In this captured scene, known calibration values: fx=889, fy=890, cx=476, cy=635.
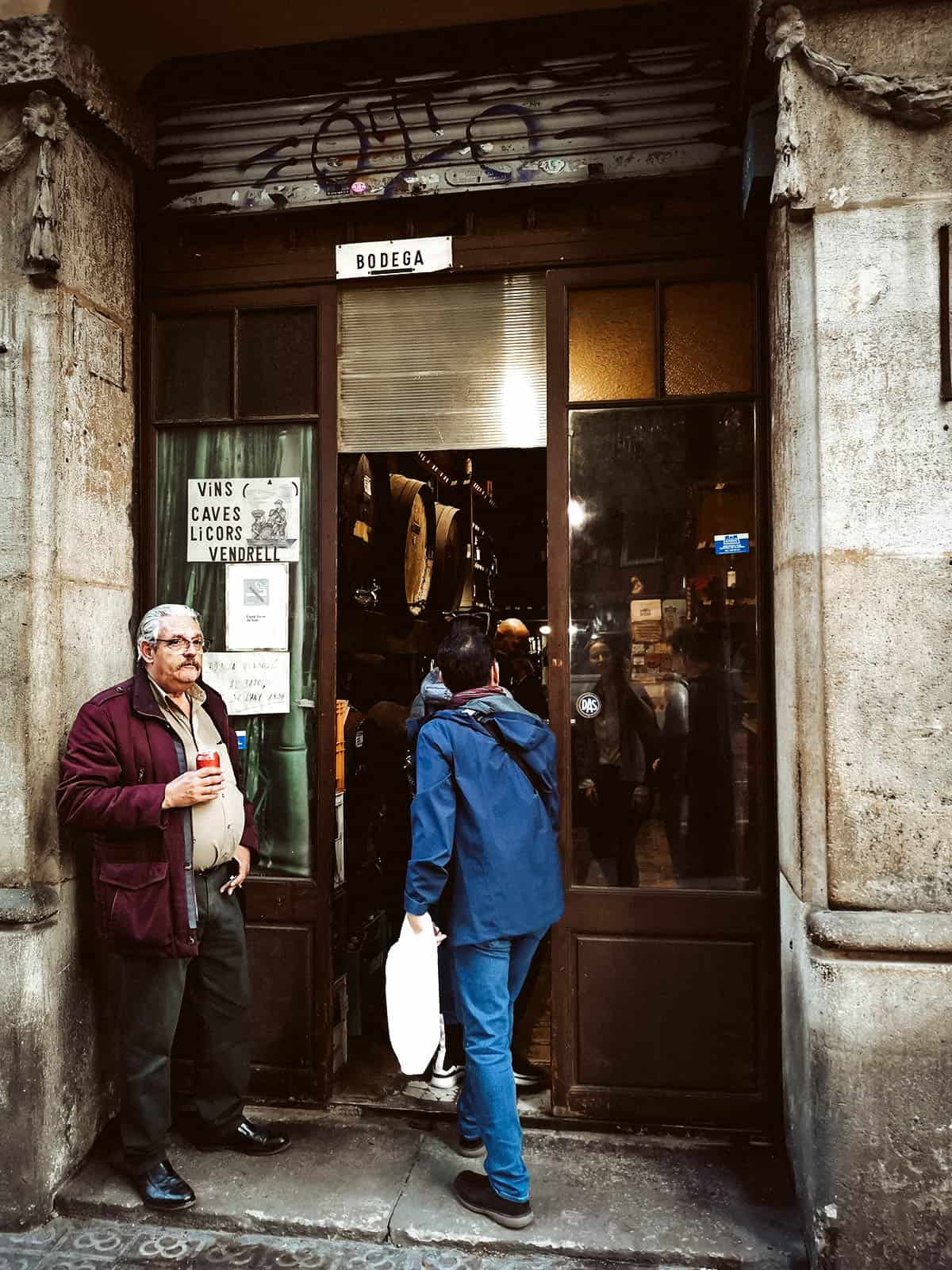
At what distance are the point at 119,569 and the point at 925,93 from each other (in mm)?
3493

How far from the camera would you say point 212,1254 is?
2.99 metres

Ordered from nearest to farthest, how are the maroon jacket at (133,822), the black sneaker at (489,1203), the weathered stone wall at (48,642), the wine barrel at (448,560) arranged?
the black sneaker at (489,1203)
the maroon jacket at (133,822)
the weathered stone wall at (48,642)
the wine barrel at (448,560)

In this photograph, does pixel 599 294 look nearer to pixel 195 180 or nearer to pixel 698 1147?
pixel 195 180

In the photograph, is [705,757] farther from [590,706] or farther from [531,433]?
[531,433]

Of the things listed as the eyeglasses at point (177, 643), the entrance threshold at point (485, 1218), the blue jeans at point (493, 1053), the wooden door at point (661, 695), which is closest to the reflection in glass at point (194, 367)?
the eyeglasses at point (177, 643)

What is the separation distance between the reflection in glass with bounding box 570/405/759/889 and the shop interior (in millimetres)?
659

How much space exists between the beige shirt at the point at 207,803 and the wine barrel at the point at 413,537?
1706mm

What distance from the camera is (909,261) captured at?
2885 mm

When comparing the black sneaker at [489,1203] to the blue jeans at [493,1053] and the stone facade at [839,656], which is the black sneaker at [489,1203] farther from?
the stone facade at [839,656]

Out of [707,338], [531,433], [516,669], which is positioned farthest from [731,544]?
[516,669]

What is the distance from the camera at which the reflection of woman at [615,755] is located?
145 inches

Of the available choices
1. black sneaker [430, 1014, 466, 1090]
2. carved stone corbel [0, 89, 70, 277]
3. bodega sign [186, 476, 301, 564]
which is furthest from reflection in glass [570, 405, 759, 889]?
carved stone corbel [0, 89, 70, 277]

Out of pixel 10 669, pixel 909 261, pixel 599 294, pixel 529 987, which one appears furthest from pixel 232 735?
pixel 909 261

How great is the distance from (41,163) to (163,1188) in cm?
383
